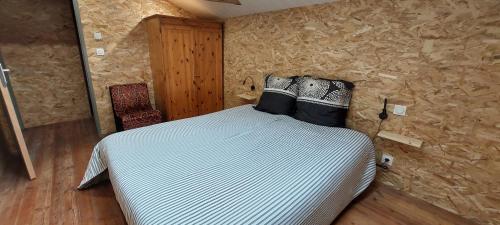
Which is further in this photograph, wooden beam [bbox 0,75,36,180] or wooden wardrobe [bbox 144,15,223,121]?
wooden wardrobe [bbox 144,15,223,121]

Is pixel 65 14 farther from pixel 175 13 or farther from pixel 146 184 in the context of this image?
pixel 146 184

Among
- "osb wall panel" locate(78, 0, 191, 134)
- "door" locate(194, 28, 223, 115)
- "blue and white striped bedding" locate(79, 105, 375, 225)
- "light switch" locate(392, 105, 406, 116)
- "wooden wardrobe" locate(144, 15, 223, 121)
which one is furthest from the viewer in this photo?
"door" locate(194, 28, 223, 115)

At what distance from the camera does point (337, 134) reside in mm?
2055

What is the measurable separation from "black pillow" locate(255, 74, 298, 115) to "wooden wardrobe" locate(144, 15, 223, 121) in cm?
129

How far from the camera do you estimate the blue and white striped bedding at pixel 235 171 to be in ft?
3.71

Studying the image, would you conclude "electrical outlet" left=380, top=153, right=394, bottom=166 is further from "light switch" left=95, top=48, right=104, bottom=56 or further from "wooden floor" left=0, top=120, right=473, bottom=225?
"light switch" left=95, top=48, right=104, bottom=56

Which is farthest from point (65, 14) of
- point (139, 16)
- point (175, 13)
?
point (175, 13)

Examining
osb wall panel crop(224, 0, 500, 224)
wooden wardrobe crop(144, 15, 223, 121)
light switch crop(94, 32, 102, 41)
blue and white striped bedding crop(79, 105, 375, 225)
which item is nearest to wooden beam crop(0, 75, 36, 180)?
blue and white striped bedding crop(79, 105, 375, 225)

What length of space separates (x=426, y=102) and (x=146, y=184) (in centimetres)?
219

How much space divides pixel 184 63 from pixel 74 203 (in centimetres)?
215

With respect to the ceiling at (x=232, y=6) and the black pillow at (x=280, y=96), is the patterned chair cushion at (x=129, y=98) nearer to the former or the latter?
the ceiling at (x=232, y=6)

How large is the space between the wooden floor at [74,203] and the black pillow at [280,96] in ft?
3.77

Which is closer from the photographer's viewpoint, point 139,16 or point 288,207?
point 288,207

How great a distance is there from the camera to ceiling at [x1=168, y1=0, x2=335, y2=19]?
102 inches
